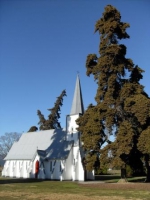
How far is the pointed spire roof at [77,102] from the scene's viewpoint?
40812 mm

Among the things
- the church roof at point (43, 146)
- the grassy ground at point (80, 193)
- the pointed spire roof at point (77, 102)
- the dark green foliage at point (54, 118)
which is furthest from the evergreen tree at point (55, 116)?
the grassy ground at point (80, 193)

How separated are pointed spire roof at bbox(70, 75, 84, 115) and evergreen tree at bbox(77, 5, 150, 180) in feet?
34.1

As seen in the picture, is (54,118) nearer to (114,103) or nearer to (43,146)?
(43,146)

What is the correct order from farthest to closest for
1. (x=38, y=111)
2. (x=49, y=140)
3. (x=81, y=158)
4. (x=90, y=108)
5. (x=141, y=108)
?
1. (x=38, y=111)
2. (x=49, y=140)
3. (x=81, y=158)
4. (x=90, y=108)
5. (x=141, y=108)

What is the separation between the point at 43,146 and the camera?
44.2m

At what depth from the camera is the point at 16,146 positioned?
50.6m

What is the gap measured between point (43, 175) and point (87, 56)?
21.0 metres

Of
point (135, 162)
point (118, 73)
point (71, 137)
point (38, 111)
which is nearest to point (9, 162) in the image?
point (71, 137)

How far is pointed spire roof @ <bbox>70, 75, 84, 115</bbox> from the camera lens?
40812 mm

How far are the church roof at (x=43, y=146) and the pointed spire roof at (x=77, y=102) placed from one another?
16.1 feet

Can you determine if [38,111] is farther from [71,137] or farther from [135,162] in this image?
[135,162]

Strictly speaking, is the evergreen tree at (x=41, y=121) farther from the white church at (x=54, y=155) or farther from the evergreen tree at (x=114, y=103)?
the evergreen tree at (x=114, y=103)

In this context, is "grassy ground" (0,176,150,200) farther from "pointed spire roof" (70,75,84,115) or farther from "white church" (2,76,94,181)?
"pointed spire roof" (70,75,84,115)

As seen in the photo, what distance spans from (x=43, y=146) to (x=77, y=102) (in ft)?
34.1
